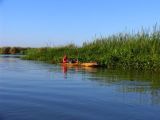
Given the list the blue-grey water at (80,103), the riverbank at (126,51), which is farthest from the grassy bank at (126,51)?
the blue-grey water at (80,103)

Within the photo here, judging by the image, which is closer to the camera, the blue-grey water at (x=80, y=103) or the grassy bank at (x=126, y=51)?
the blue-grey water at (x=80, y=103)

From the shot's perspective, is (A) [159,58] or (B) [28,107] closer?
(B) [28,107]

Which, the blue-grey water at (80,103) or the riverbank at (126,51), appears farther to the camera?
the riverbank at (126,51)

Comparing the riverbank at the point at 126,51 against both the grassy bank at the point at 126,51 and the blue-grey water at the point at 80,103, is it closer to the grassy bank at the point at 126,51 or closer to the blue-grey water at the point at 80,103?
the grassy bank at the point at 126,51

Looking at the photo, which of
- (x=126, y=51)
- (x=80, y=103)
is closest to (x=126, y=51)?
(x=126, y=51)

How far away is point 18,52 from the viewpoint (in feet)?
290

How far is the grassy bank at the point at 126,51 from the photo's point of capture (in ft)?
84.7

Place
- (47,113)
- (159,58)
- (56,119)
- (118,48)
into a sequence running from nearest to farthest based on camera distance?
(56,119), (47,113), (159,58), (118,48)

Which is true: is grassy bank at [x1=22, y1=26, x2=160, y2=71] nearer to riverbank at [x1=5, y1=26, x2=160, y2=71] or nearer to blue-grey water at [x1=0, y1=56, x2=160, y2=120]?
riverbank at [x1=5, y1=26, x2=160, y2=71]

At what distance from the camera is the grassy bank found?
25.8 m

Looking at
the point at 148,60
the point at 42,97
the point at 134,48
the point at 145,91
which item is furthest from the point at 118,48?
the point at 42,97

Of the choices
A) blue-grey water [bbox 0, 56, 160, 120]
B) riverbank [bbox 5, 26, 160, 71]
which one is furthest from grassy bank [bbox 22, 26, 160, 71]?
blue-grey water [bbox 0, 56, 160, 120]

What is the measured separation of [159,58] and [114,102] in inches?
541

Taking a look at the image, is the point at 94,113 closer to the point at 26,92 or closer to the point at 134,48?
the point at 26,92
